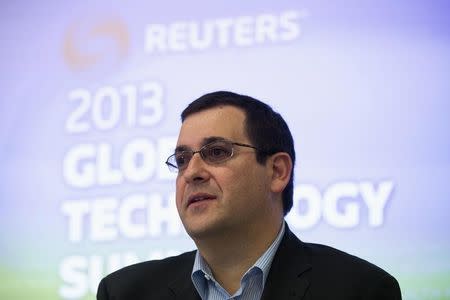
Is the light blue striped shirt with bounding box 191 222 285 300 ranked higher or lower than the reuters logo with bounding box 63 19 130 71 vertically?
lower

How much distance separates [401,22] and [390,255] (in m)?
1.25

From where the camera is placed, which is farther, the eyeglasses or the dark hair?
the dark hair

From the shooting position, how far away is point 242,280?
8.55ft

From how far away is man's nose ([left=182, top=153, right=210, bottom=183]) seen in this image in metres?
2.62

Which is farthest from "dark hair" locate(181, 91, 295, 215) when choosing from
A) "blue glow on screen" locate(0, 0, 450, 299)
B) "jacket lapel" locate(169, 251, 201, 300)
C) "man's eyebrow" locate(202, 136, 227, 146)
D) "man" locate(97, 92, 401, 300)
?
"blue glow on screen" locate(0, 0, 450, 299)

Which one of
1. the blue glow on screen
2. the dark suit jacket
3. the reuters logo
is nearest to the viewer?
the dark suit jacket

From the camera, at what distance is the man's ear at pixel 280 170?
111 inches

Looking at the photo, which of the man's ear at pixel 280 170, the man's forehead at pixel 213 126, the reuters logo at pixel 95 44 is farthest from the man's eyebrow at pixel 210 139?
the reuters logo at pixel 95 44

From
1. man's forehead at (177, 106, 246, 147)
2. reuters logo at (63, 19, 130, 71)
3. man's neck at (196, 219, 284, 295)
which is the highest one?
reuters logo at (63, 19, 130, 71)

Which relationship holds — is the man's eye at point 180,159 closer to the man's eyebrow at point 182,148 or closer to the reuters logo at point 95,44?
the man's eyebrow at point 182,148

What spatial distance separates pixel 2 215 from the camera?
180 inches

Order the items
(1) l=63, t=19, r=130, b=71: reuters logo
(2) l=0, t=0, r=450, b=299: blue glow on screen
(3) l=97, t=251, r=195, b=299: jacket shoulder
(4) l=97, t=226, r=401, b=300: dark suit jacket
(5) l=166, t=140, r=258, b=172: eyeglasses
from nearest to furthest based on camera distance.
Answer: (4) l=97, t=226, r=401, b=300: dark suit jacket < (5) l=166, t=140, r=258, b=172: eyeglasses < (3) l=97, t=251, r=195, b=299: jacket shoulder < (2) l=0, t=0, r=450, b=299: blue glow on screen < (1) l=63, t=19, r=130, b=71: reuters logo

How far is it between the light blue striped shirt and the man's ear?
191 mm

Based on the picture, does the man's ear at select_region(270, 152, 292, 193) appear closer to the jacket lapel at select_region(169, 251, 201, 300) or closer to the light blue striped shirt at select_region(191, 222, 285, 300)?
the light blue striped shirt at select_region(191, 222, 285, 300)
